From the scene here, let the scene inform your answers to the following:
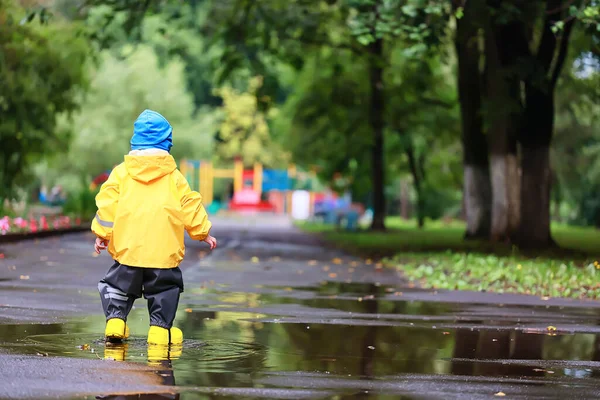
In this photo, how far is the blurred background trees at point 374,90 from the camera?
25422 millimetres

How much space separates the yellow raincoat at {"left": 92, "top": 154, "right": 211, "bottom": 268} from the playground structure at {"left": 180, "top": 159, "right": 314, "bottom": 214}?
63.6 m

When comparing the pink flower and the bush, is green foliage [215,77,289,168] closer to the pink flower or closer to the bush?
the bush

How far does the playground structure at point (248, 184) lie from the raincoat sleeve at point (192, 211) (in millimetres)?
63506

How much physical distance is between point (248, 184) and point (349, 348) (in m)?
74.3

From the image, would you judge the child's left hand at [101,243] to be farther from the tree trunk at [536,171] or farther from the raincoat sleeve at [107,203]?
the tree trunk at [536,171]

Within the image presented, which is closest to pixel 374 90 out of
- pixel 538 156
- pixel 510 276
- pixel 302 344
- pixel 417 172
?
pixel 417 172

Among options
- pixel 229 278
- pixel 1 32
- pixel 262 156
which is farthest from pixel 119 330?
pixel 262 156

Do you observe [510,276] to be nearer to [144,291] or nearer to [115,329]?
[144,291]

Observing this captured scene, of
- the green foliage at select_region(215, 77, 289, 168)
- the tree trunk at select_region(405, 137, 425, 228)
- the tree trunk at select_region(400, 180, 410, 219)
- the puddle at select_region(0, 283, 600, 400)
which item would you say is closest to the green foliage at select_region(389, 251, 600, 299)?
the puddle at select_region(0, 283, 600, 400)

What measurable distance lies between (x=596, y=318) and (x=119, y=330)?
19.2ft

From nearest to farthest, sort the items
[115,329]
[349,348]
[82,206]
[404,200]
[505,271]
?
[115,329], [349,348], [505,271], [82,206], [404,200]

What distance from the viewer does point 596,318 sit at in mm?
13547

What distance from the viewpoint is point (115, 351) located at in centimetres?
914

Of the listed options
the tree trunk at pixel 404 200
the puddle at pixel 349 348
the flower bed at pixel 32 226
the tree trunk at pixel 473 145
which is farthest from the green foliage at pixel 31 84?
the tree trunk at pixel 404 200
